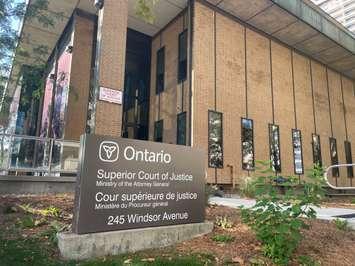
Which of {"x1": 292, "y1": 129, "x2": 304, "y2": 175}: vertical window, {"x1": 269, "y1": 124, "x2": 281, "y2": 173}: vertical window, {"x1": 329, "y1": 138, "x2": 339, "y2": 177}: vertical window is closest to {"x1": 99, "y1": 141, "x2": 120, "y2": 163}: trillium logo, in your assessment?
{"x1": 269, "y1": 124, "x2": 281, "y2": 173}: vertical window

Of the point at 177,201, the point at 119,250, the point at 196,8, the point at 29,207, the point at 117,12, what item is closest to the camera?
the point at 119,250

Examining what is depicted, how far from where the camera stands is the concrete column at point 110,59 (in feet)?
41.3

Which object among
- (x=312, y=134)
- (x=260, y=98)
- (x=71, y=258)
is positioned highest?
(x=260, y=98)

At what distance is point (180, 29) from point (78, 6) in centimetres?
551

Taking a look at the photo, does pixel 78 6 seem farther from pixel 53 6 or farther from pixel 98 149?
pixel 98 149

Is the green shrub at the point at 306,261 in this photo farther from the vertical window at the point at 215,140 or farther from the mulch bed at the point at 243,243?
the vertical window at the point at 215,140

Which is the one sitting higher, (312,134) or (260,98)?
(260,98)

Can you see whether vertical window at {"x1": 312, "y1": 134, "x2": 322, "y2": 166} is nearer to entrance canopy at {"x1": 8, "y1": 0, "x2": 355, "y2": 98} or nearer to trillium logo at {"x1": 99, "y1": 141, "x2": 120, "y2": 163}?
entrance canopy at {"x1": 8, "y1": 0, "x2": 355, "y2": 98}

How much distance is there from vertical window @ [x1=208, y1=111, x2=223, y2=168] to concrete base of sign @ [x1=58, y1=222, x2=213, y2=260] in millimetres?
9974

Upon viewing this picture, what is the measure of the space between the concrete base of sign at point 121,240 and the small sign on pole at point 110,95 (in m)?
7.45

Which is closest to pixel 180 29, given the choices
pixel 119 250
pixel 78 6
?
pixel 78 6

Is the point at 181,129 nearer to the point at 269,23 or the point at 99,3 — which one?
the point at 99,3

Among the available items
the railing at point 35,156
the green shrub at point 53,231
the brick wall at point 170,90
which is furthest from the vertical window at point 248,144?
the green shrub at point 53,231

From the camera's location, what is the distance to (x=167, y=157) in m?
6.32
